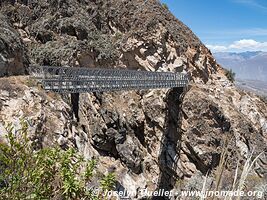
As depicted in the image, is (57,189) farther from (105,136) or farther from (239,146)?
(239,146)

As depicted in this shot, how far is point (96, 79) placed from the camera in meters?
26.0

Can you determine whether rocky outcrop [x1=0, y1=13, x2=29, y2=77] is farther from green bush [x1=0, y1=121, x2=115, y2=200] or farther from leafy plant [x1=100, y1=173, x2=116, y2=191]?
leafy plant [x1=100, y1=173, x2=116, y2=191]

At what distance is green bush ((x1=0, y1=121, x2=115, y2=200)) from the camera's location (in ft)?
17.5

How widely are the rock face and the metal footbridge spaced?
6.88 ft

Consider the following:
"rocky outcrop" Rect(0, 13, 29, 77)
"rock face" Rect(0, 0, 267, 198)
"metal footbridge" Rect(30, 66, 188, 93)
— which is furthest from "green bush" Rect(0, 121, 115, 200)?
"rocky outcrop" Rect(0, 13, 29, 77)

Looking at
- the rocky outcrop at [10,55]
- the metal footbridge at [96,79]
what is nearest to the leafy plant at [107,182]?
the metal footbridge at [96,79]

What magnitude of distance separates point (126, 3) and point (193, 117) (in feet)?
66.7

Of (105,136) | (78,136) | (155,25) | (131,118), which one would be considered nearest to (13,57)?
(78,136)

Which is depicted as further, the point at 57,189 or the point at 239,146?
the point at 239,146

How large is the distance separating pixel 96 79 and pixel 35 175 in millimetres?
20823

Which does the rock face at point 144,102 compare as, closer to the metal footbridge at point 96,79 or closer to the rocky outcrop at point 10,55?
the metal footbridge at point 96,79

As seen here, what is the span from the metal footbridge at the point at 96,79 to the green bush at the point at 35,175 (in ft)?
52.8

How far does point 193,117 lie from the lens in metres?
34.3

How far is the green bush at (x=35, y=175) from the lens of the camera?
5320 mm
